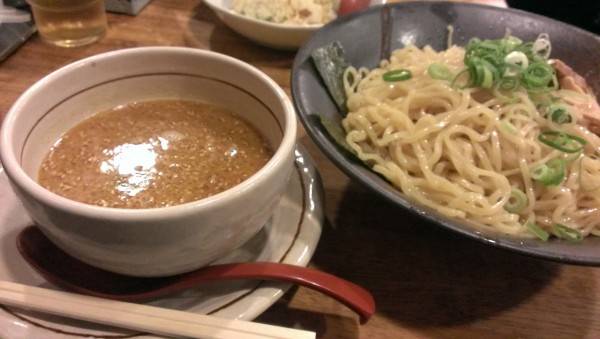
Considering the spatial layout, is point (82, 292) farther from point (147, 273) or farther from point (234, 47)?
point (234, 47)

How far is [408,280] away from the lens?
3.60 ft

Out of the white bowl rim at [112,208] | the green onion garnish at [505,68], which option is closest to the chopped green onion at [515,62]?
the green onion garnish at [505,68]

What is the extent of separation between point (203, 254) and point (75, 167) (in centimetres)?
33

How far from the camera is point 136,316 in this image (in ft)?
2.73

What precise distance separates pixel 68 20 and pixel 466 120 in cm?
136

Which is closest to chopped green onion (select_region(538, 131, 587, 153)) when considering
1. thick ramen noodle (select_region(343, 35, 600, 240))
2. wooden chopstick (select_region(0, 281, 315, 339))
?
thick ramen noodle (select_region(343, 35, 600, 240))

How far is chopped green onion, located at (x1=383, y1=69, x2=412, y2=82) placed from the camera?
150 cm

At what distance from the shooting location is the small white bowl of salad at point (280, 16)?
1.76 m

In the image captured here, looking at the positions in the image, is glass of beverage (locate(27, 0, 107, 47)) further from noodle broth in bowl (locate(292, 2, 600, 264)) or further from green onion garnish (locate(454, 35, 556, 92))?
green onion garnish (locate(454, 35, 556, 92))

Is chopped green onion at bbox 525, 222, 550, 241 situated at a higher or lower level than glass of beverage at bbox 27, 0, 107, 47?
lower

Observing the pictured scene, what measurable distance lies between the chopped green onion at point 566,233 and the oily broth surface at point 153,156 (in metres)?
0.64

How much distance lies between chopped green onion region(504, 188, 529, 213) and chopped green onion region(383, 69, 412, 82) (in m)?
0.44

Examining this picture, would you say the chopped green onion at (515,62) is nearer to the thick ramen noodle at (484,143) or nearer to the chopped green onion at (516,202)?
the thick ramen noodle at (484,143)

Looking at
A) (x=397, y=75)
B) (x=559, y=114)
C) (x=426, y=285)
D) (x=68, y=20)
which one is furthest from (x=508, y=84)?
(x=68, y=20)
